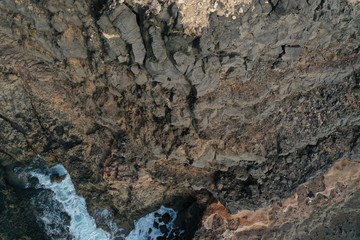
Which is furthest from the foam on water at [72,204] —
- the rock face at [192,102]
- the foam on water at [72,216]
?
the rock face at [192,102]

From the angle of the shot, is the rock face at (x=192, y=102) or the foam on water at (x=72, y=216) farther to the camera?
the foam on water at (x=72, y=216)

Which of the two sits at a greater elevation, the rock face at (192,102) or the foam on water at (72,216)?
the rock face at (192,102)

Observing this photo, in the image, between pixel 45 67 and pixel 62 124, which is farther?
pixel 62 124

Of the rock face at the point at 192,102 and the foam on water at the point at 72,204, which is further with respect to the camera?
the foam on water at the point at 72,204

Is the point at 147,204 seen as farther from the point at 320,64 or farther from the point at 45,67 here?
the point at 320,64

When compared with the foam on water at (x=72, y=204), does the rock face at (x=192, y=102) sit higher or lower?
higher

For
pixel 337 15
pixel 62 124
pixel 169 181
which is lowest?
pixel 169 181

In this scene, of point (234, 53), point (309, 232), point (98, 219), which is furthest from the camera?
point (98, 219)

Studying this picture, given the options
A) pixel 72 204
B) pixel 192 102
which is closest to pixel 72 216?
pixel 72 204

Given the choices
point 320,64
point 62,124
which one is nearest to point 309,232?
point 320,64

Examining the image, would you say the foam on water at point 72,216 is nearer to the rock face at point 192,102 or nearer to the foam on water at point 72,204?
Result: the foam on water at point 72,204
